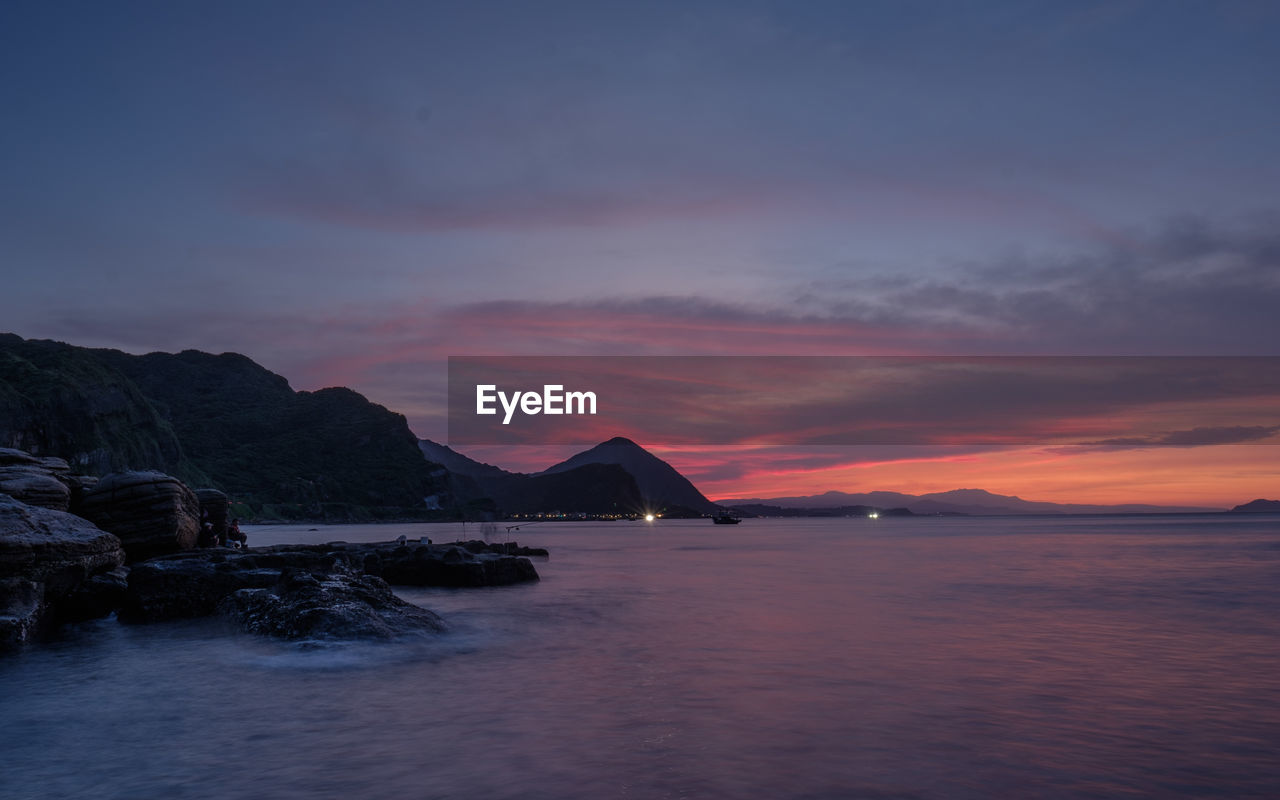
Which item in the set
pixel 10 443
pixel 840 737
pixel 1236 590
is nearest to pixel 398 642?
pixel 840 737

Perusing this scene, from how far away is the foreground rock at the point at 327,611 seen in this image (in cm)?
1920

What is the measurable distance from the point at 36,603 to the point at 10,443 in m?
137

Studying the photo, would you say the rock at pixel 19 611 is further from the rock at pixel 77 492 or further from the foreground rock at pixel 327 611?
the rock at pixel 77 492

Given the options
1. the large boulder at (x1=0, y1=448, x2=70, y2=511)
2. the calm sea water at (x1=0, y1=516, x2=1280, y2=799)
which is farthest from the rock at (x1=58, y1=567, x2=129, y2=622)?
the large boulder at (x1=0, y1=448, x2=70, y2=511)

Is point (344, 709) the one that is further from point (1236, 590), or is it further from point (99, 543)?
point (1236, 590)

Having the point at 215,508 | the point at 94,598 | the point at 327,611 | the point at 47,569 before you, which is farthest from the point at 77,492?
the point at 327,611

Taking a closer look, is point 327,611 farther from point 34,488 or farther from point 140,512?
point 140,512

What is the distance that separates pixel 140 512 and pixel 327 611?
1309 cm

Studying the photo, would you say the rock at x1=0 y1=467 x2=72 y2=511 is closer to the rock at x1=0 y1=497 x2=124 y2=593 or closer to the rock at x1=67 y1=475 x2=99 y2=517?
the rock at x1=67 y1=475 x2=99 y2=517

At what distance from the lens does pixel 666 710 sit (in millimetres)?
13664

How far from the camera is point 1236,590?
119ft

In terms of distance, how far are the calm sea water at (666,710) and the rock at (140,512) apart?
719 centimetres

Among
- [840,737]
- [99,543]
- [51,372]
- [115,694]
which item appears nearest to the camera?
[840,737]

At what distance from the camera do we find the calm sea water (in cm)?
994
